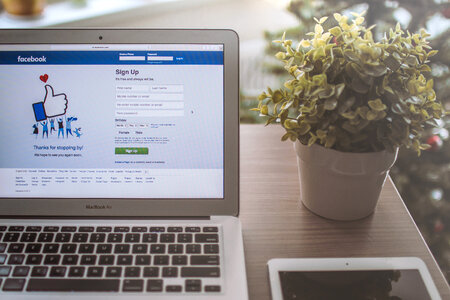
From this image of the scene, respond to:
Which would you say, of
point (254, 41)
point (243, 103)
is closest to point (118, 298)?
point (243, 103)

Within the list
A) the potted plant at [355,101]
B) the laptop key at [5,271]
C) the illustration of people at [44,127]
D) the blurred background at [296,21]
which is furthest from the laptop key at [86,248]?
the blurred background at [296,21]

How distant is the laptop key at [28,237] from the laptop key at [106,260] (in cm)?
13

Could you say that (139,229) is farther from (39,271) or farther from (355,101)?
(355,101)

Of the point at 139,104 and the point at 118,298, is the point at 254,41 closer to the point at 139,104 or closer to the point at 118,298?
the point at 139,104

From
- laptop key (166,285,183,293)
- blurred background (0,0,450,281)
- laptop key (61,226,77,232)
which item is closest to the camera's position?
laptop key (166,285,183,293)

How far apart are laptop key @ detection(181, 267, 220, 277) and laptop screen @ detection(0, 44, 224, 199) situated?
0.14 m

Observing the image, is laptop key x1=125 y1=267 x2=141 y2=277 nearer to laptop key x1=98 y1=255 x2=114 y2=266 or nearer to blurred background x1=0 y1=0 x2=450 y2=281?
laptop key x1=98 y1=255 x2=114 y2=266


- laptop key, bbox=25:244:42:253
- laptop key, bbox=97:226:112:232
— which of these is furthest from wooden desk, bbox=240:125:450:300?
laptop key, bbox=25:244:42:253

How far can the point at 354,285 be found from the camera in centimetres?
60

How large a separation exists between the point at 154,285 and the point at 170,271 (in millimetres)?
31

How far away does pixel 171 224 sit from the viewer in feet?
2.23

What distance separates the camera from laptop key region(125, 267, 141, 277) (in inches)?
23.2

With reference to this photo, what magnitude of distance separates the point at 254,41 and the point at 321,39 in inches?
74.6

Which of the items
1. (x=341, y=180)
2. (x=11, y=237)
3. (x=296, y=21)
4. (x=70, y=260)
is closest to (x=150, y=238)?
(x=70, y=260)
